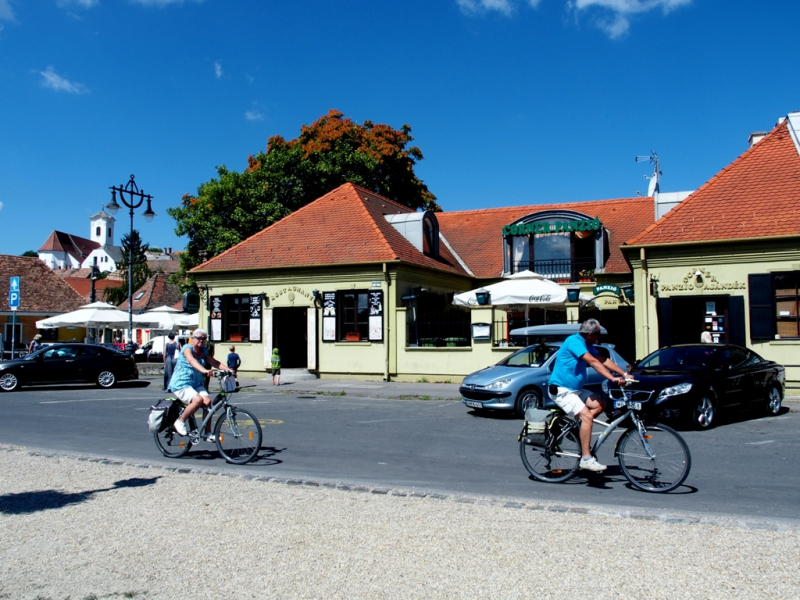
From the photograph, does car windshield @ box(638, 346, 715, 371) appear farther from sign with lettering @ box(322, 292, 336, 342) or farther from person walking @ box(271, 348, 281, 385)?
person walking @ box(271, 348, 281, 385)

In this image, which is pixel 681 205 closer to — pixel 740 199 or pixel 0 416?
pixel 740 199

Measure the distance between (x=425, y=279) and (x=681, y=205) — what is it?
8734mm

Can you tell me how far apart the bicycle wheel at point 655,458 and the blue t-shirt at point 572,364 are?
715 mm

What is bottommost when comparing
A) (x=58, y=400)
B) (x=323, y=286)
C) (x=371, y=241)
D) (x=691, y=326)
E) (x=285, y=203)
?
(x=58, y=400)

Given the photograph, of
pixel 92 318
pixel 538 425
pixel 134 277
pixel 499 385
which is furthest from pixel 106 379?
pixel 134 277

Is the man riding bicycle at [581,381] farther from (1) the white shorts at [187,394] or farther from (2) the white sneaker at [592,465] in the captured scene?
(1) the white shorts at [187,394]

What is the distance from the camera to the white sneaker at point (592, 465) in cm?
712

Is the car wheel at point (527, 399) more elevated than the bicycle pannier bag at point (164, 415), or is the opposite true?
the bicycle pannier bag at point (164, 415)

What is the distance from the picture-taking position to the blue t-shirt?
7.20m

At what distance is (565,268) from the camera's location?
26469mm

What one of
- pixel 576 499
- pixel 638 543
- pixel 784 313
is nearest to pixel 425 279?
pixel 784 313

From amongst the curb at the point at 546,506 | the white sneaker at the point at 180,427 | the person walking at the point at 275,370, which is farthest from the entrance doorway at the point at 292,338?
the curb at the point at 546,506

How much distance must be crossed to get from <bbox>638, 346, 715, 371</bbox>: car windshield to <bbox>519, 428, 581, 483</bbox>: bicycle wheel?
18.9 feet

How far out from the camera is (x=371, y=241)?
2350cm
